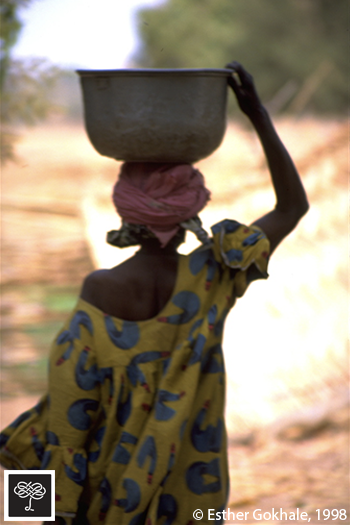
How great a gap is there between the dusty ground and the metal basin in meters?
1.85

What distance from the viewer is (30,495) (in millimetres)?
1601

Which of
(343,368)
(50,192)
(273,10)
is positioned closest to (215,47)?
(273,10)

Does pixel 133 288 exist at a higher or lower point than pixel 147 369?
higher

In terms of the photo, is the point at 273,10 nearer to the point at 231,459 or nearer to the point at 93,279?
the point at 231,459

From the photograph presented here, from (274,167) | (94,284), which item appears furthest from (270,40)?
(94,284)

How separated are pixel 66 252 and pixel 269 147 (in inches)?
235

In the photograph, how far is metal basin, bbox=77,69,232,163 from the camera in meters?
1.41

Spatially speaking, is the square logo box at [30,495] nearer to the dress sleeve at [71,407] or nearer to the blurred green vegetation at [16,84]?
the dress sleeve at [71,407]

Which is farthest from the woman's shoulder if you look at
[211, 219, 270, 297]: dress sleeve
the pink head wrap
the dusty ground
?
the dusty ground

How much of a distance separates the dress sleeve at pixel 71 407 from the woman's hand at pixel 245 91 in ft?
1.96

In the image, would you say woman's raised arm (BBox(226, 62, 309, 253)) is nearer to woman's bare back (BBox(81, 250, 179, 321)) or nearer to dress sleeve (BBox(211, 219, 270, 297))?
dress sleeve (BBox(211, 219, 270, 297))

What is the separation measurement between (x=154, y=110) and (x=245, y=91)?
24cm

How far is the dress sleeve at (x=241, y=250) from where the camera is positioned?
4.96 feet

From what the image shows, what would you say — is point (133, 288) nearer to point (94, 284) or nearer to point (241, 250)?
point (94, 284)
